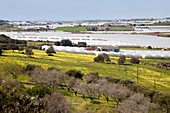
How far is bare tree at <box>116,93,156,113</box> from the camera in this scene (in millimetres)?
32125

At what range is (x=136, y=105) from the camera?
34.1 meters

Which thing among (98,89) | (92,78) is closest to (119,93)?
(98,89)

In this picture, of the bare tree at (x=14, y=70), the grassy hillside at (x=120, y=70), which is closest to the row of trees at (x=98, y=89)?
the bare tree at (x=14, y=70)

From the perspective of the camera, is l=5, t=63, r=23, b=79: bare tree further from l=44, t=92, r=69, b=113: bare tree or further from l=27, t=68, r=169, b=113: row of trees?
l=44, t=92, r=69, b=113: bare tree

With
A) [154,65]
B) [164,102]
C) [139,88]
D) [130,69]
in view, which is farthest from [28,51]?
[164,102]

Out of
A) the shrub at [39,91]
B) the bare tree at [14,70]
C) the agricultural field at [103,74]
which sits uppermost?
the bare tree at [14,70]

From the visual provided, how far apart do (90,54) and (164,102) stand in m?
50.7

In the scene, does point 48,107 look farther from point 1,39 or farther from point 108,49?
point 108,49

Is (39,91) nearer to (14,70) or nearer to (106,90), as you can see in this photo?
(106,90)

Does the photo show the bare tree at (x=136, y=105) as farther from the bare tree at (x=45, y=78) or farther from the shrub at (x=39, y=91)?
the bare tree at (x=45, y=78)

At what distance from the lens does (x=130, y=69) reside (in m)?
62.8

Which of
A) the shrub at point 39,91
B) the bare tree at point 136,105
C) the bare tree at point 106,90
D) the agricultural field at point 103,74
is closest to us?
the bare tree at point 136,105

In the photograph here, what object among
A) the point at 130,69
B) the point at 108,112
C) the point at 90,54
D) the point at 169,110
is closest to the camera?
the point at 108,112

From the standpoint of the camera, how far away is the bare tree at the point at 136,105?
105 ft
